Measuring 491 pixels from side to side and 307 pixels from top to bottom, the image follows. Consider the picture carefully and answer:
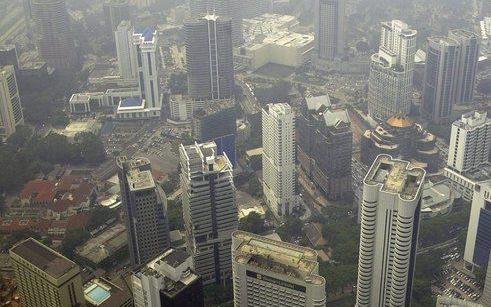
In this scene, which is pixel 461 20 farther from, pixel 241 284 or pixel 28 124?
pixel 241 284

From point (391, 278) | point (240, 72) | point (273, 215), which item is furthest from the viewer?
point (240, 72)

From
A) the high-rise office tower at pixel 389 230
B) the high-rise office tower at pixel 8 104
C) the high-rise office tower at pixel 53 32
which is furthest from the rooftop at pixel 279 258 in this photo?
the high-rise office tower at pixel 53 32

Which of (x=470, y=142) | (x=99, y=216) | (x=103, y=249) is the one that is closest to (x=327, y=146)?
(x=470, y=142)

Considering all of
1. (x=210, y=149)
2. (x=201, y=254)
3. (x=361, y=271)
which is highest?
(x=210, y=149)

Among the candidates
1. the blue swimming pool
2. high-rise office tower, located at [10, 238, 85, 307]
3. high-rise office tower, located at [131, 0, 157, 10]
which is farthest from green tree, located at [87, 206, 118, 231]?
high-rise office tower, located at [131, 0, 157, 10]

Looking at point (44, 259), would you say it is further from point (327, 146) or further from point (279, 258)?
point (327, 146)

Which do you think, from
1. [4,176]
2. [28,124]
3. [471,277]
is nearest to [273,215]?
[471,277]

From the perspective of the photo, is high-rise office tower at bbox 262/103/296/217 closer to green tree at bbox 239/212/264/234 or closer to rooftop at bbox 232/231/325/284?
green tree at bbox 239/212/264/234
